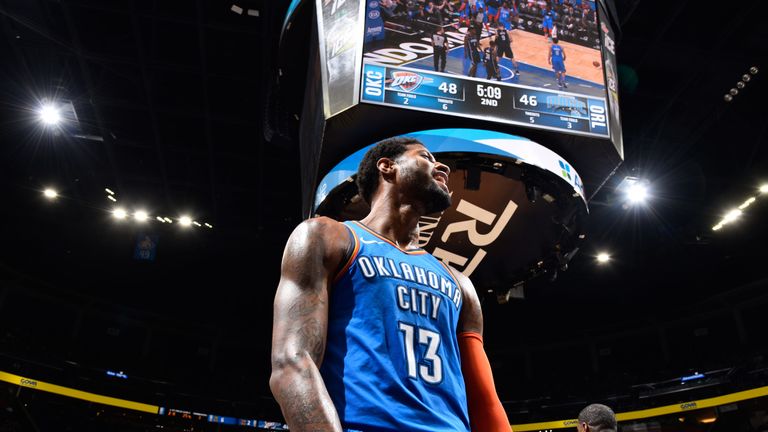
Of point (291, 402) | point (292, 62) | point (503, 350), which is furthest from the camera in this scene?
point (503, 350)

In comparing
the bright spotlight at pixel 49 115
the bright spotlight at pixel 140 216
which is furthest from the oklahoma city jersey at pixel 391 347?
the bright spotlight at pixel 140 216

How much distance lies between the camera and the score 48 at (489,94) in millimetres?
5055

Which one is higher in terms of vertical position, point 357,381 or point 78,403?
point 78,403

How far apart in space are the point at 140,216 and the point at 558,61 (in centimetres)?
1211

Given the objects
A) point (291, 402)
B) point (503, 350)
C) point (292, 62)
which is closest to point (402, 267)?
point (291, 402)

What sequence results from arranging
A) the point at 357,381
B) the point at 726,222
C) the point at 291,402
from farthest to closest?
1. the point at 726,222
2. the point at 357,381
3. the point at 291,402

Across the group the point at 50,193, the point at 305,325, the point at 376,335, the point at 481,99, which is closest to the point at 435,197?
the point at 376,335

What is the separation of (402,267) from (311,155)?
4.21 m

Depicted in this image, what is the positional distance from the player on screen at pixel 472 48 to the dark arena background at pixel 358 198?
0.04 m

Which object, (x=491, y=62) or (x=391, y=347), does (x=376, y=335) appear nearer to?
(x=391, y=347)

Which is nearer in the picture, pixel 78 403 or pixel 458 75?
pixel 458 75

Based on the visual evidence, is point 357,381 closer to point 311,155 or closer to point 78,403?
point 311,155

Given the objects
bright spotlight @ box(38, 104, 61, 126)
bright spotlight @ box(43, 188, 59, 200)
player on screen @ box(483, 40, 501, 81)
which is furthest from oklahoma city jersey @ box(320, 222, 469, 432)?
bright spotlight @ box(43, 188, 59, 200)

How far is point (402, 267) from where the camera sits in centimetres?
189
